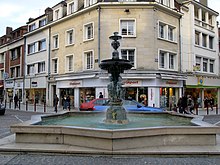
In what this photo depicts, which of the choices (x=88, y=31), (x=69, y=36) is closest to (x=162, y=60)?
(x=88, y=31)

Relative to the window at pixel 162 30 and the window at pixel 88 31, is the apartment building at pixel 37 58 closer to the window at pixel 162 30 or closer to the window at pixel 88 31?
the window at pixel 88 31

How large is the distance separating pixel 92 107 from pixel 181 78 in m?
12.7

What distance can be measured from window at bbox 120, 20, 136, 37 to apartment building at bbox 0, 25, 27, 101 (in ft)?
60.2

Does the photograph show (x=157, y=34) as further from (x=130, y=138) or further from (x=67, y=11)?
(x=130, y=138)

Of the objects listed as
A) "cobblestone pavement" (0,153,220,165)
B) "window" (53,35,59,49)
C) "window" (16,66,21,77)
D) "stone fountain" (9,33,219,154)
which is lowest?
"cobblestone pavement" (0,153,220,165)

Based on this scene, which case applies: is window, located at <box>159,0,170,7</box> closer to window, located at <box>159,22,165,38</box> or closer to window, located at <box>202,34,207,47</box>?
window, located at <box>159,22,165,38</box>

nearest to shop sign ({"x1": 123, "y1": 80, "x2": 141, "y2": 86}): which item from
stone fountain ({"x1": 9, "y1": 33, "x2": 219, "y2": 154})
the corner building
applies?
the corner building

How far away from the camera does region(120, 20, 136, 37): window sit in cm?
2284

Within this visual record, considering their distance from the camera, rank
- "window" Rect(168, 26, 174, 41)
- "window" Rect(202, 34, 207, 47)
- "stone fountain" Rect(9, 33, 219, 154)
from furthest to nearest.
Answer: "window" Rect(202, 34, 207, 47) < "window" Rect(168, 26, 174, 41) < "stone fountain" Rect(9, 33, 219, 154)

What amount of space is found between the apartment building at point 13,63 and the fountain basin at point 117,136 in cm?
2979

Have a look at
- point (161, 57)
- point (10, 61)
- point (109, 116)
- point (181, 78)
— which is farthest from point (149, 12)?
point (10, 61)

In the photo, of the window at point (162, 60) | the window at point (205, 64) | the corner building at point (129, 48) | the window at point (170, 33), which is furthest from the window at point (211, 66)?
the window at point (162, 60)

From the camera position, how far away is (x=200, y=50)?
1123 inches

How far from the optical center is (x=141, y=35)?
73.4 ft
